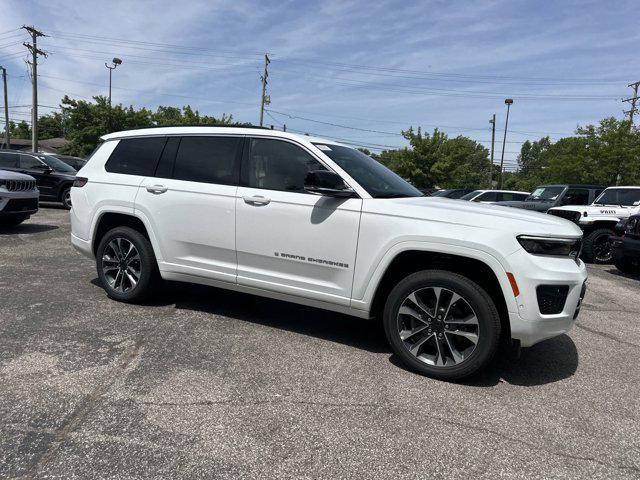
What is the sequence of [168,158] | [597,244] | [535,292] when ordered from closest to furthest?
1. [535,292]
2. [168,158]
3. [597,244]

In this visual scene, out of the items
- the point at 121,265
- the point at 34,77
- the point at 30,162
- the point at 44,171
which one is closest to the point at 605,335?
the point at 121,265

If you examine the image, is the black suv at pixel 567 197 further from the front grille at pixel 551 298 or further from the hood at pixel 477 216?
the front grille at pixel 551 298

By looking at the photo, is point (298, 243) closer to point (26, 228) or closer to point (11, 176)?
point (11, 176)

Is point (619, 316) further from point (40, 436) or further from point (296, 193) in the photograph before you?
point (40, 436)

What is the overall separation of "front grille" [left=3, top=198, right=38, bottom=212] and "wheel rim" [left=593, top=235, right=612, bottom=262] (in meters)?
12.3

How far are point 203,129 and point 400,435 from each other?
3335 millimetres


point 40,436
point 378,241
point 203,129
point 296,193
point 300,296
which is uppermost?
point 203,129

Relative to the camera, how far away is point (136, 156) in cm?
485

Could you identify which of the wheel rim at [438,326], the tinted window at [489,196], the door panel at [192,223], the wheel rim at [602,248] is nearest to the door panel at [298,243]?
the door panel at [192,223]

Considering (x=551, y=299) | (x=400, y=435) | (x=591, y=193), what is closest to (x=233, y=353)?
A: (x=400, y=435)

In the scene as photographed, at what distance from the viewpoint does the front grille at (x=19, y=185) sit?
9492 mm

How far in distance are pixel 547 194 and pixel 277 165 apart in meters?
12.8

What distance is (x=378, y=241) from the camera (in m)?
3.55

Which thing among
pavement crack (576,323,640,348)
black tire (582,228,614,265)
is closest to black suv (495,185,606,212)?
black tire (582,228,614,265)
